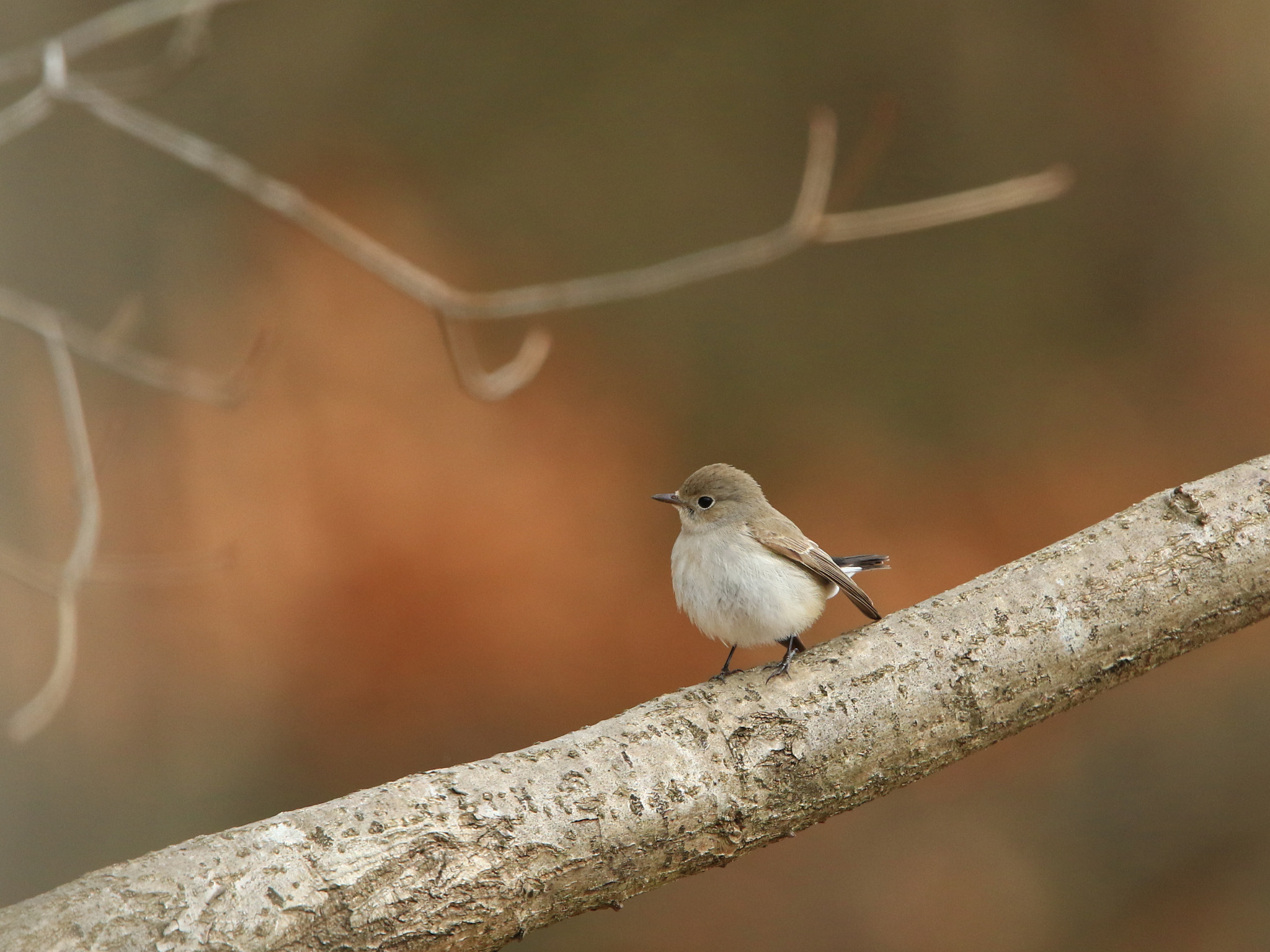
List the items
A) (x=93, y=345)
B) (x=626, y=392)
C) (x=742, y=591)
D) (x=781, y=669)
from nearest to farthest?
(x=781, y=669)
(x=742, y=591)
(x=93, y=345)
(x=626, y=392)

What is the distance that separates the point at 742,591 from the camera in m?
2.37

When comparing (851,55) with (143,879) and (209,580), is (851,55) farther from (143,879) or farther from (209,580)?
(143,879)

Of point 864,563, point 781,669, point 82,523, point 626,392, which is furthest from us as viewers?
point 626,392

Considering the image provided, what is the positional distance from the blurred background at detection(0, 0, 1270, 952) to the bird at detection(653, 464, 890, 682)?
2.74 metres

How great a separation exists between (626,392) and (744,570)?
306cm

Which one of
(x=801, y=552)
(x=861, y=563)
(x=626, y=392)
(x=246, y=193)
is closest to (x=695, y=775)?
(x=801, y=552)

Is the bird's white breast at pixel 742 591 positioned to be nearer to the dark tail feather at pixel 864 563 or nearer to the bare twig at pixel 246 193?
the dark tail feather at pixel 864 563

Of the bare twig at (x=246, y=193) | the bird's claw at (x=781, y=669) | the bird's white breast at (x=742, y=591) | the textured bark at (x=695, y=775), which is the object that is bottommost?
Answer: the textured bark at (x=695, y=775)

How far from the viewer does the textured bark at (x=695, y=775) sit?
58.2 inches

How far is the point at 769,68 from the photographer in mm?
5180

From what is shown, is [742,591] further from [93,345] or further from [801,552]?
[93,345]

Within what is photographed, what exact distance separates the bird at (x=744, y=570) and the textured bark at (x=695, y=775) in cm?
33

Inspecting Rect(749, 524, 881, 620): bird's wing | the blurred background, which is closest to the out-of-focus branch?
Rect(749, 524, 881, 620): bird's wing

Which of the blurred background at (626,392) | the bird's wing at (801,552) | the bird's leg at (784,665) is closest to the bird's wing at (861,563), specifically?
the bird's wing at (801,552)
